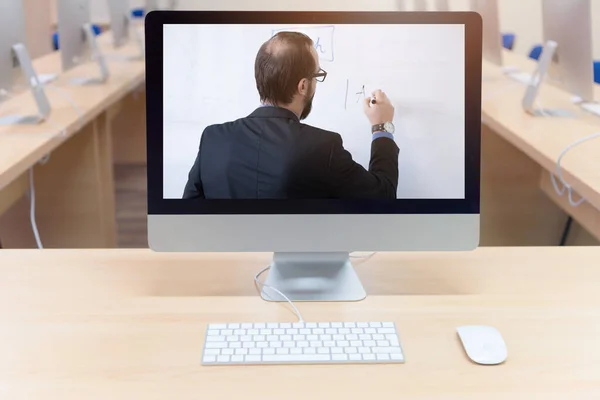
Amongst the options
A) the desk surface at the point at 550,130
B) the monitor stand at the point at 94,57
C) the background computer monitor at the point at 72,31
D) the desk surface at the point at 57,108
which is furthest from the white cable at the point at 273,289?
the monitor stand at the point at 94,57

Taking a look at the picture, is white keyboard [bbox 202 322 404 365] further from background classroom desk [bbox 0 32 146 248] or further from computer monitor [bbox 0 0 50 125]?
computer monitor [bbox 0 0 50 125]

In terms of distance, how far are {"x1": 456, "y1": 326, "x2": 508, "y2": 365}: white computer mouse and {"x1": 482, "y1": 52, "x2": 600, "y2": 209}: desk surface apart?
0.54 meters

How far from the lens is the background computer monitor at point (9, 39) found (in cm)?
215

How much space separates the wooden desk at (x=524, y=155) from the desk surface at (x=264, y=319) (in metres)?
0.84

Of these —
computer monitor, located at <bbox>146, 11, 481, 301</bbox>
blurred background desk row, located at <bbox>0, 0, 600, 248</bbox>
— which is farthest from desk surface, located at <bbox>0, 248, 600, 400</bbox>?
blurred background desk row, located at <bbox>0, 0, 600, 248</bbox>

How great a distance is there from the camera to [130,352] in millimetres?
926

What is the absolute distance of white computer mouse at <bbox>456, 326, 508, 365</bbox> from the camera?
0.90m

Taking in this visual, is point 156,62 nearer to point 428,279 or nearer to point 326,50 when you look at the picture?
point 326,50

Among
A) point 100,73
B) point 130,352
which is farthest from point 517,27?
point 130,352

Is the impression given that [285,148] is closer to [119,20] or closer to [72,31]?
[72,31]

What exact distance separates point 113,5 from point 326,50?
3.02m

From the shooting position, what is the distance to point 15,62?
2.25 m

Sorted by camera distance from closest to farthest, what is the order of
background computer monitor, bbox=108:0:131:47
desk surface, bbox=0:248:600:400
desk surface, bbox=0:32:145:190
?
desk surface, bbox=0:248:600:400 → desk surface, bbox=0:32:145:190 → background computer monitor, bbox=108:0:131:47

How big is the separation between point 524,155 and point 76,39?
1.95 metres
